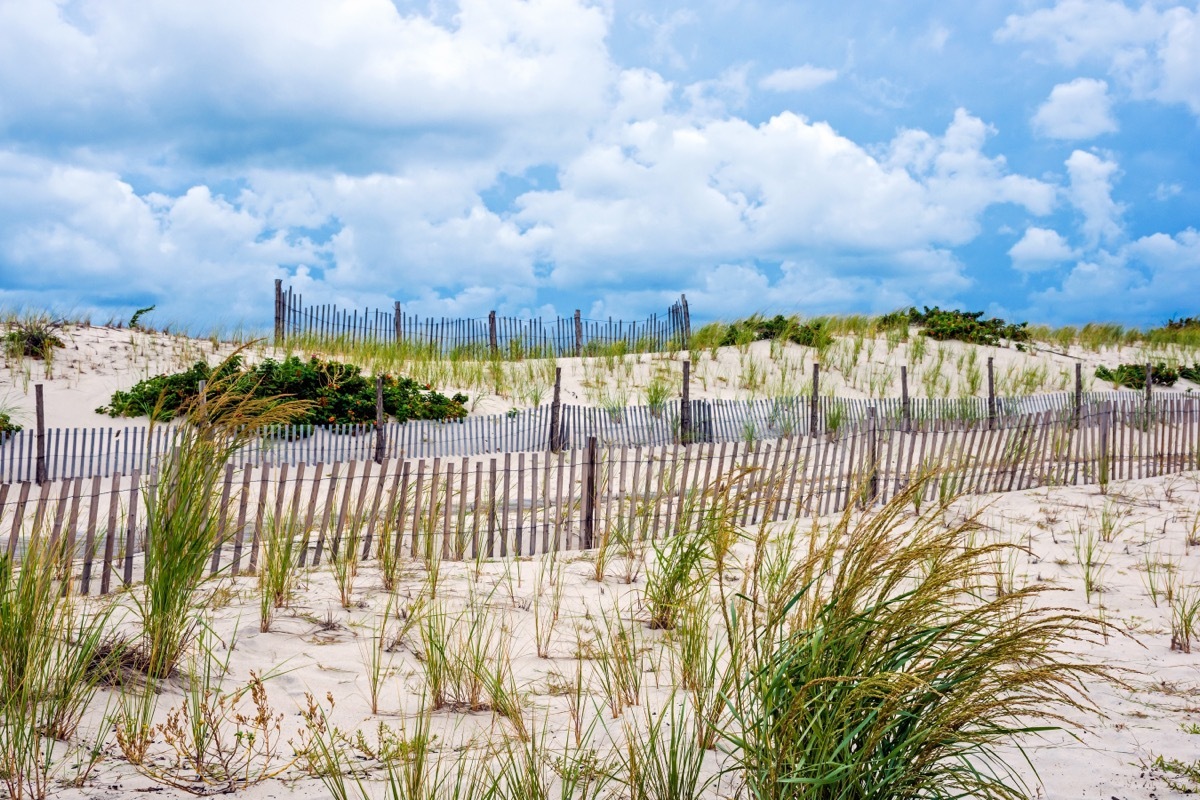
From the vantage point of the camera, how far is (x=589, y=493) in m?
6.76

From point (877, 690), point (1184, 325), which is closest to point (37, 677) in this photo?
point (877, 690)

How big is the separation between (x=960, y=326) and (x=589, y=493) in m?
18.9

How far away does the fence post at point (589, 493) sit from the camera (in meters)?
6.75

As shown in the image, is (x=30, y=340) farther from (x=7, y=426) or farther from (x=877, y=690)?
(x=877, y=690)

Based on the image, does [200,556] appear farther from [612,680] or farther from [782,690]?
[782,690]

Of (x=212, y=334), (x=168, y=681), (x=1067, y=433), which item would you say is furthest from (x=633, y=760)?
(x=212, y=334)

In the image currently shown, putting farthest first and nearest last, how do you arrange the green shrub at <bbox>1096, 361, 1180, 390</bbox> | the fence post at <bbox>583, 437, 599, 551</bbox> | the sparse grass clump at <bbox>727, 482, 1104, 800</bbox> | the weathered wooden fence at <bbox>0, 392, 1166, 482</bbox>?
1. the green shrub at <bbox>1096, 361, 1180, 390</bbox>
2. the weathered wooden fence at <bbox>0, 392, 1166, 482</bbox>
3. the fence post at <bbox>583, 437, 599, 551</bbox>
4. the sparse grass clump at <bbox>727, 482, 1104, 800</bbox>

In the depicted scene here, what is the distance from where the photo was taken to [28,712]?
3.03 m

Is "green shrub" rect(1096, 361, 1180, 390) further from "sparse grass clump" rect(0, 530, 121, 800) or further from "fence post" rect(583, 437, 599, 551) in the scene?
"sparse grass clump" rect(0, 530, 121, 800)

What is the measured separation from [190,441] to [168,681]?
0.96m

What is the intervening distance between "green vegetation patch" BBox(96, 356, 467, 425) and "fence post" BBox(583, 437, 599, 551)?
25.3 ft

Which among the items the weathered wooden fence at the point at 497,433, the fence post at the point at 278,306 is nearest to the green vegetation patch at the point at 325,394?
the weathered wooden fence at the point at 497,433

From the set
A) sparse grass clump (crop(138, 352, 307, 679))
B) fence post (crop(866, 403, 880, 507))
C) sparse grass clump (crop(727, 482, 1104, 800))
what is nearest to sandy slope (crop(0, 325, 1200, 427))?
fence post (crop(866, 403, 880, 507))

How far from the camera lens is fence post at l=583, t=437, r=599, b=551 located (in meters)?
6.75
